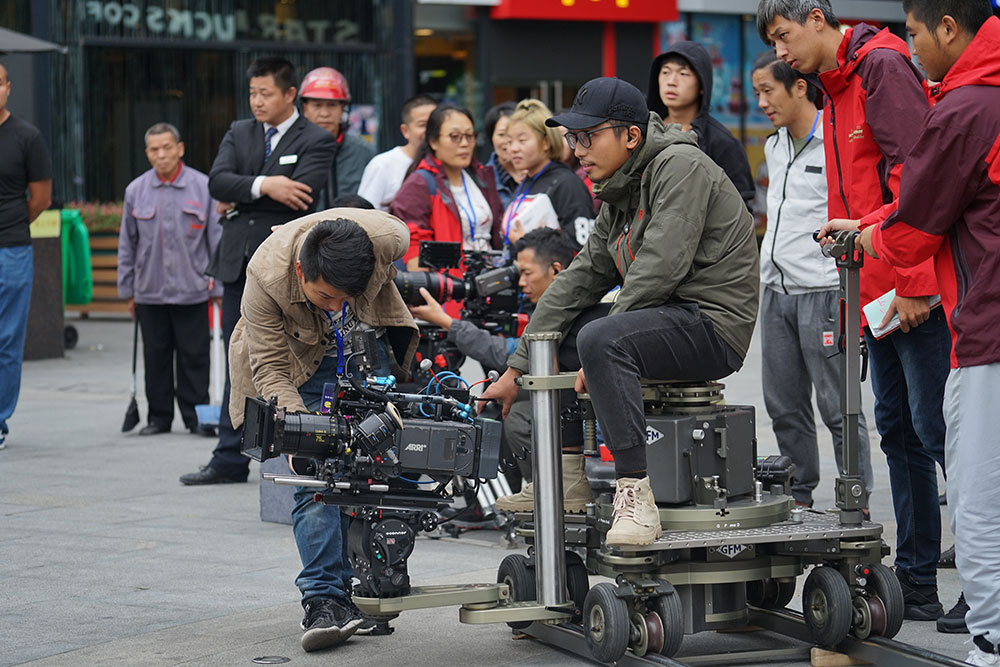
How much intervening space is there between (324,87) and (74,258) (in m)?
7.72

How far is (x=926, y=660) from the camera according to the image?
463cm

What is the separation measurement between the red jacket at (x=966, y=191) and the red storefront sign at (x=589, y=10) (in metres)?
18.7

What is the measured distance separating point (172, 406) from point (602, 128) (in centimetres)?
624

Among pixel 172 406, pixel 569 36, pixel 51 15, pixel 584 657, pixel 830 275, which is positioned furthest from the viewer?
pixel 569 36

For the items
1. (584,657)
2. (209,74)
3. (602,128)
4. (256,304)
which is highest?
(209,74)

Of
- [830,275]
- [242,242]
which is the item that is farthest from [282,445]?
[242,242]

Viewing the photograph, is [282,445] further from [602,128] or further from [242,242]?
[242,242]

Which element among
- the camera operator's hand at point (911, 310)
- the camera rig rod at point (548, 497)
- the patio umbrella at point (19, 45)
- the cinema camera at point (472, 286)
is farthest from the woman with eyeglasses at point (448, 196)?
the patio umbrella at point (19, 45)

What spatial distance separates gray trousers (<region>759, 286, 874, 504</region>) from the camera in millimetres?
6852

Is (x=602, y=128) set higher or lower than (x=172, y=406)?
higher

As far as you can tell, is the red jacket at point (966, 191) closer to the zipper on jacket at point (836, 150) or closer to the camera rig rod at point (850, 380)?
the camera rig rod at point (850, 380)

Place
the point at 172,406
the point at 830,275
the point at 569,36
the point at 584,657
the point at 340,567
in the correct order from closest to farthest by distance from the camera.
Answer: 1. the point at 584,657
2. the point at 340,567
3. the point at 830,275
4. the point at 172,406
5. the point at 569,36

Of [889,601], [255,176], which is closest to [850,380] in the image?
[889,601]

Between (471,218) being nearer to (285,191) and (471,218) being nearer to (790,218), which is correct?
(285,191)
